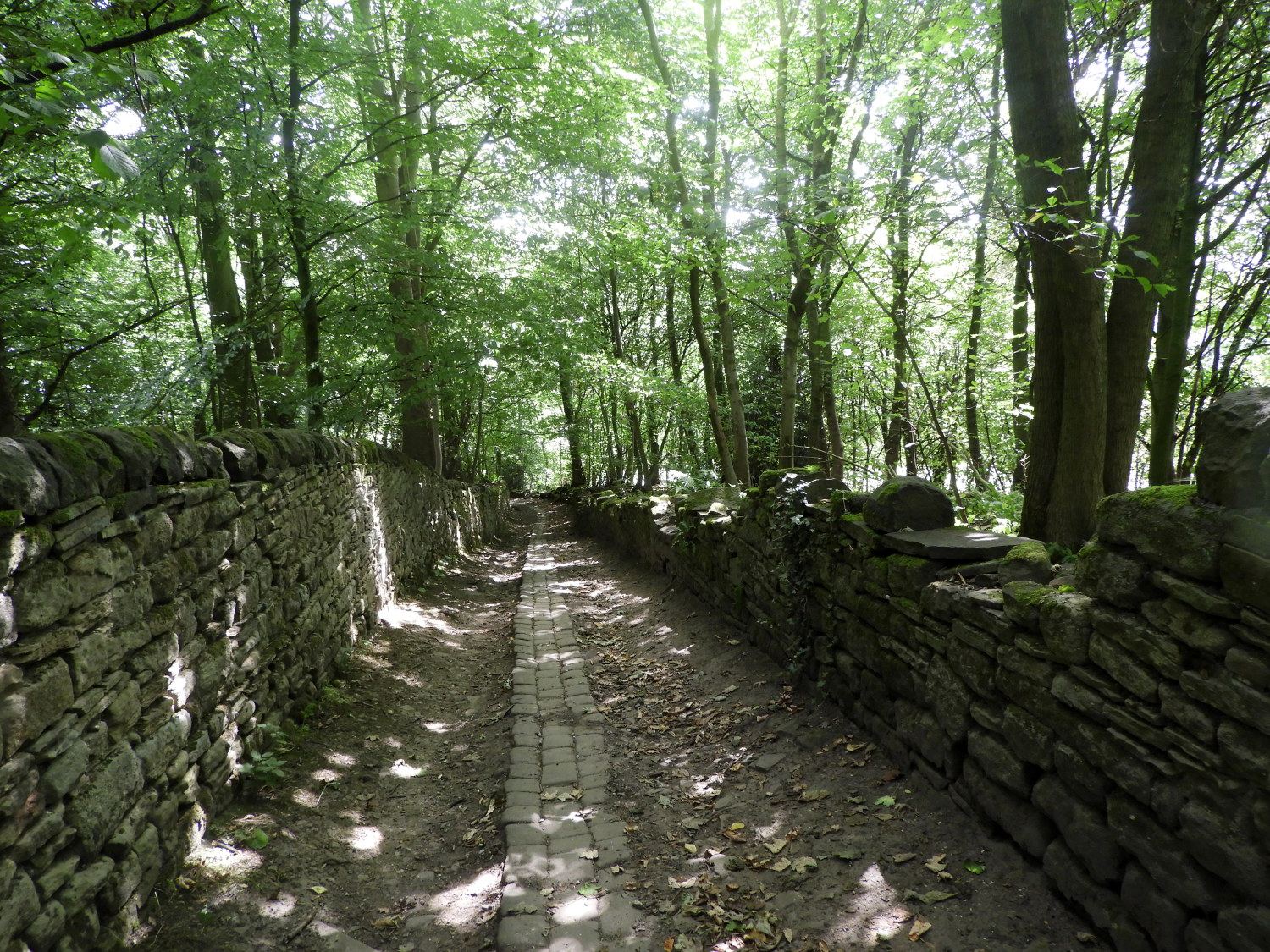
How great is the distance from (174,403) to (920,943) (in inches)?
296

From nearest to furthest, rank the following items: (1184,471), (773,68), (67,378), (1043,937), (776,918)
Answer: (1043,937) → (776,918) → (1184,471) → (67,378) → (773,68)

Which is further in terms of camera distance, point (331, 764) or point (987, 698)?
point (331, 764)

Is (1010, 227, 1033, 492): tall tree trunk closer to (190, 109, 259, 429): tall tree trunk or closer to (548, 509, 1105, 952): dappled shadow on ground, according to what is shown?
(548, 509, 1105, 952): dappled shadow on ground

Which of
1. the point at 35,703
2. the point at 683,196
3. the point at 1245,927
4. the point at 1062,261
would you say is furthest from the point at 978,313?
the point at 35,703

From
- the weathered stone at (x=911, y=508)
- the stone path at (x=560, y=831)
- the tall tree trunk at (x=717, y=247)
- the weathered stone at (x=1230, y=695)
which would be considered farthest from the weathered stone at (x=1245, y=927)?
the tall tree trunk at (x=717, y=247)

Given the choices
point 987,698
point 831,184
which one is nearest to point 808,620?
point 987,698

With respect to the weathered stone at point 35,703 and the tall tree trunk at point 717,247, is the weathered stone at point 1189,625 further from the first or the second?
the tall tree trunk at point 717,247

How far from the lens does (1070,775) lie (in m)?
2.67

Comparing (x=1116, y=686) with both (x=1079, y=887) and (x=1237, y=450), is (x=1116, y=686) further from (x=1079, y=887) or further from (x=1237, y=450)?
(x=1237, y=450)

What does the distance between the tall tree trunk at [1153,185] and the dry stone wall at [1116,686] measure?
1356 millimetres

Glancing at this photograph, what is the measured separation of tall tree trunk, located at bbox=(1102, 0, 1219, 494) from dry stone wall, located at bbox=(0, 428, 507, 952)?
5.30m

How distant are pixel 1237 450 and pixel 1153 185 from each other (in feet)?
9.69

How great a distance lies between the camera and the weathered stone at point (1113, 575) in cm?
239

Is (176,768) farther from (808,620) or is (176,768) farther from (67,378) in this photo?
(67,378)
